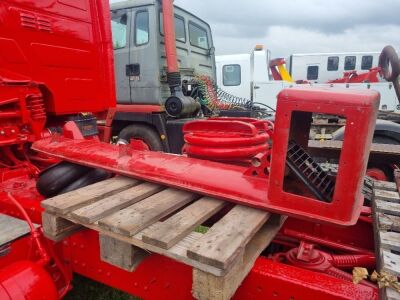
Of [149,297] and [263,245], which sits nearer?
[263,245]

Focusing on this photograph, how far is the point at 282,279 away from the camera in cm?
127

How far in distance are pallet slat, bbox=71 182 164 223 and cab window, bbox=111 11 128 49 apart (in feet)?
14.5

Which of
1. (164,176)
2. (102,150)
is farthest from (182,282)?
(102,150)

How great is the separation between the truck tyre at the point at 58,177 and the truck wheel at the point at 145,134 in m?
3.58

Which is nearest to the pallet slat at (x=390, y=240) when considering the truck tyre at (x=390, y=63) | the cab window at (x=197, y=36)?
the truck tyre at (x=390, y=63)

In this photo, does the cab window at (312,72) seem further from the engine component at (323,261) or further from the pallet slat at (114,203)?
the pallet slat at (114,203)

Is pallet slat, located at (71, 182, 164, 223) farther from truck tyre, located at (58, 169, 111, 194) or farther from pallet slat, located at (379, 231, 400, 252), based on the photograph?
pallet slat, located at (379, 231, 400, 252)

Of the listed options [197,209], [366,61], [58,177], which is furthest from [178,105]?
[366,61]

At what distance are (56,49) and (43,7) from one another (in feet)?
1.10

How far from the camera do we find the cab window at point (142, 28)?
5.31 m

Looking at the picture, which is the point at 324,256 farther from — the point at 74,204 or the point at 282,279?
the point at 74,204

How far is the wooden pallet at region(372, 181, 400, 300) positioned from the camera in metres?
1.19

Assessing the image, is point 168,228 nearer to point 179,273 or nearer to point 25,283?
point 179,273

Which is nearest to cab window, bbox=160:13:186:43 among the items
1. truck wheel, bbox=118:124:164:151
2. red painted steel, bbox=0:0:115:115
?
truck wheel, bbox=118:124:164:151
